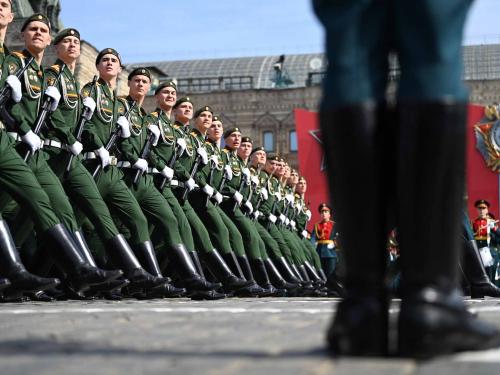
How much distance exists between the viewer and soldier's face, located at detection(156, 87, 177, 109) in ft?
29.7

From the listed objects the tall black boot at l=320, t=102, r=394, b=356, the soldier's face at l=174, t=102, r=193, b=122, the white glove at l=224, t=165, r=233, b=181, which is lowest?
the tall black boot at l=320, t=102, r=394, b=356

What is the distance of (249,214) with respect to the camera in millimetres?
12164

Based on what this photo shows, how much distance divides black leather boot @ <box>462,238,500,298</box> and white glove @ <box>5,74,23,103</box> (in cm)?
359

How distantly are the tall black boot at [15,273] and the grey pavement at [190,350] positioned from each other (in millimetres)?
2040

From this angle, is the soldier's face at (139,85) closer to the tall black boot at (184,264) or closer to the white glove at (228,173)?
the tall black boot at (184,264)

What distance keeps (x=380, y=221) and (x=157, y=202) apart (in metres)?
5.65

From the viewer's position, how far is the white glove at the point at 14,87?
5945 mm

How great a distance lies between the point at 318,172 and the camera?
3275 centimetres

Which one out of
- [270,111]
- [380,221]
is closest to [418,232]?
[380,221]

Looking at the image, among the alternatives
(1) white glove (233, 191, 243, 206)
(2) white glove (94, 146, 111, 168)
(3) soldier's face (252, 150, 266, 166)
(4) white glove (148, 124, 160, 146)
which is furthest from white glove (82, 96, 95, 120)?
(3) soldier's face (252, 150, 266, 166)

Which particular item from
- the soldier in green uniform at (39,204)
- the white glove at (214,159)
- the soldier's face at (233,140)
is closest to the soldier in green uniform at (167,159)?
the white glove at (214,159)

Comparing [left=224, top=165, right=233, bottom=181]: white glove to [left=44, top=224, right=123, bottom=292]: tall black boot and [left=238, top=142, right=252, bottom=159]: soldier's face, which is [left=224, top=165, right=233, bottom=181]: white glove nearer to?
[left=238, top=142, right=252, bottom=159]: soldier's face

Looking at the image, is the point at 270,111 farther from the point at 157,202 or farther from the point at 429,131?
the point at 429,131

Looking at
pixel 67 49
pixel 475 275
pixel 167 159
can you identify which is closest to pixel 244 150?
pixel 167 159
